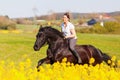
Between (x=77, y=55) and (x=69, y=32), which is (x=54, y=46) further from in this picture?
(x=77, y=55)

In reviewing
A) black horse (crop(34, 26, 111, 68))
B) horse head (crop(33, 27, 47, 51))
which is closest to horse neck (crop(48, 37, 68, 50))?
black horse (crop(34, 26, 111, 68))

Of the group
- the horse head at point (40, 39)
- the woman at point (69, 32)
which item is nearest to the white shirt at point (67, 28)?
the woman at point (69, 32)

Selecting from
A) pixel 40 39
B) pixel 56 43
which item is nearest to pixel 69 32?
pixel 56 43

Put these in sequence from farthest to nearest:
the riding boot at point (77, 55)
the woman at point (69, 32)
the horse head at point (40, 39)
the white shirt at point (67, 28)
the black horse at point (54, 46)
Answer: the riding boot at point (77, 55), the horse head at point (40, 39), the black horse at point (54, 46), the white shirt at point (67, 28), the woman at point (69, 32)

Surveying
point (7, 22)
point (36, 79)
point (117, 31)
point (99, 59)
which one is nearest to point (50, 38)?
point (99, 59)

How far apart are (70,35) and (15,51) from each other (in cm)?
1773

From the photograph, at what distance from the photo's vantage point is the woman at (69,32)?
1259 cm

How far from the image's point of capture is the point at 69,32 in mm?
13078

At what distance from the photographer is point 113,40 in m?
41.5

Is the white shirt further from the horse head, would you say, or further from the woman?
the horse head

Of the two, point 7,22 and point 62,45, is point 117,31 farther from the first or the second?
point 62,45

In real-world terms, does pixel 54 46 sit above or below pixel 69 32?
below

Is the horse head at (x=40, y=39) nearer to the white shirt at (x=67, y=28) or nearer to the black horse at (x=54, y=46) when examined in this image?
the black horse at (x=54, y=46)

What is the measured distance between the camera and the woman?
1259 centimetres
